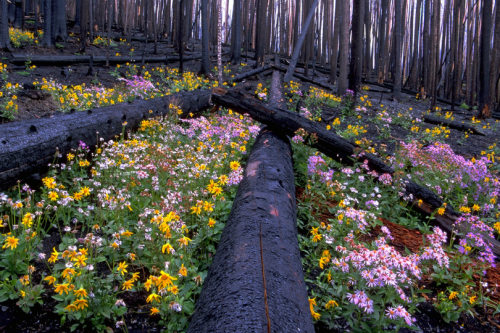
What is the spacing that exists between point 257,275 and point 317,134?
11.2 feet

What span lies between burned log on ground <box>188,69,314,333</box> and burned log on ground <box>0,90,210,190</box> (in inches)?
90.1

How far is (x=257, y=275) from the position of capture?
169cm

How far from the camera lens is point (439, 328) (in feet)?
7.95

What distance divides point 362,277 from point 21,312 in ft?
7.64

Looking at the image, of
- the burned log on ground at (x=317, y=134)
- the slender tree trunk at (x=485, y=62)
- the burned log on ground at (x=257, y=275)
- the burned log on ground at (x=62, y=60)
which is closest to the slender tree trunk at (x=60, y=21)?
the burned log on ground at (x=62, y=60)

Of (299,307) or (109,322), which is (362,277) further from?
(109,322)

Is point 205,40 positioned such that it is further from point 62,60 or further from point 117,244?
point 117,244

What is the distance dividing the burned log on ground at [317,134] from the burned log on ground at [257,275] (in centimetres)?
215

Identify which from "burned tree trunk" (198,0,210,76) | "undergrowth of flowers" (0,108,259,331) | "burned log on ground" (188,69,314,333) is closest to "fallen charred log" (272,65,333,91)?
"burned tree trunk" (198,0,210,76)

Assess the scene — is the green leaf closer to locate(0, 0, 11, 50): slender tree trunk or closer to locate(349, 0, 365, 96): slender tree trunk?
locate(349, 0, 365, 96): slender tree trunk

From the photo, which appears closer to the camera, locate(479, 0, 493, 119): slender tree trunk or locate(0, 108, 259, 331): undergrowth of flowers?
locate(0, 108, 259, 331): undergrowth of flowers

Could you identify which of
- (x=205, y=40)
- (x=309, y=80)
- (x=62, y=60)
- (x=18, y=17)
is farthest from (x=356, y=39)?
(x=18, y=17)

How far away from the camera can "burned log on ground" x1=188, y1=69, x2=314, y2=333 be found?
142 cm

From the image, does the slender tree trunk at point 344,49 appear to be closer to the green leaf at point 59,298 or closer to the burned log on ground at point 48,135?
the burned log on ground at point 48,135
